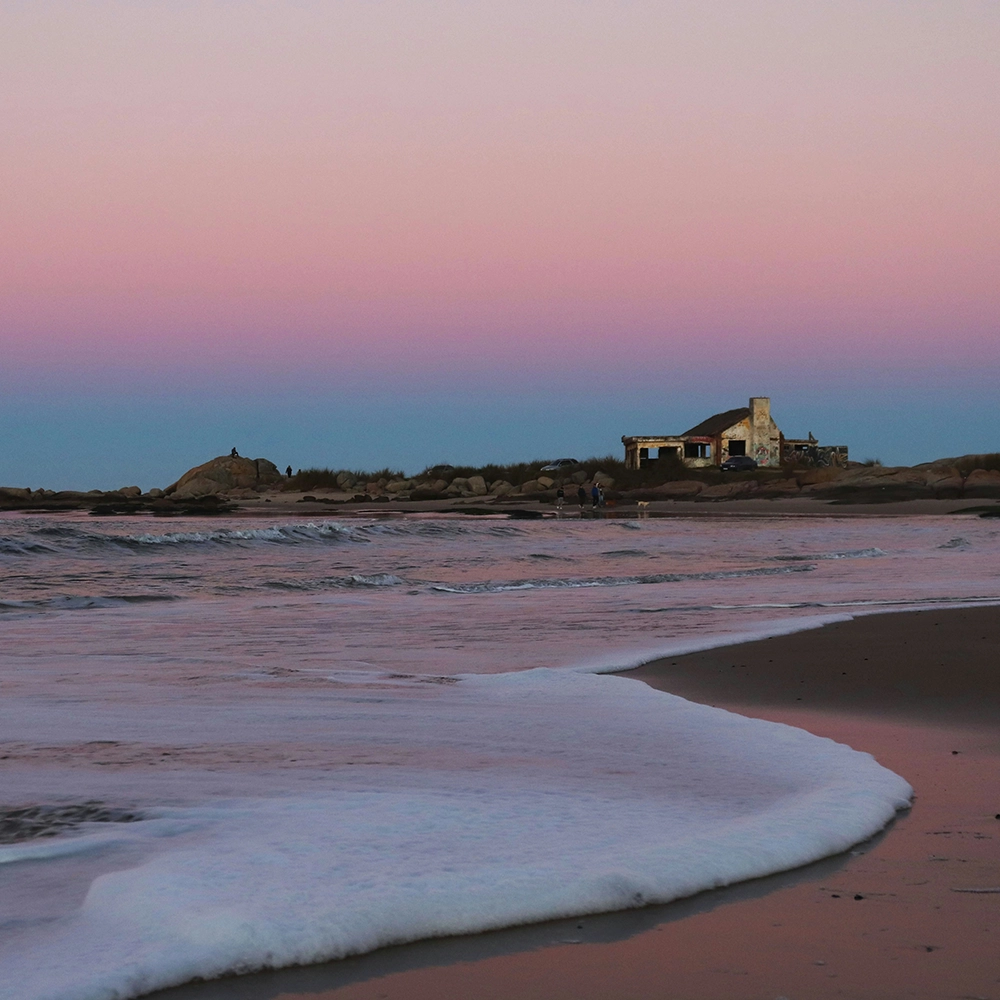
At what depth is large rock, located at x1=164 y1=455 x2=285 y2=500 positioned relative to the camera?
83.8 meters

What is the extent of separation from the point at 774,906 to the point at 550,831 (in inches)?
34.6

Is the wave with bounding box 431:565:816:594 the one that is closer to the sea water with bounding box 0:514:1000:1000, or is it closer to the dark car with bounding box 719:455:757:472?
the sea water with bounding box 0:514:1000:1000

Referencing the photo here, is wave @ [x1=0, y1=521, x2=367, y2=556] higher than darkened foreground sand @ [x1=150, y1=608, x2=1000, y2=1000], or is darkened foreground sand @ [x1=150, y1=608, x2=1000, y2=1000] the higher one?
wave @ [x1=0, y1=521, x2=367, y2=556]

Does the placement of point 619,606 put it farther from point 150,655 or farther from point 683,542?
point 683,542

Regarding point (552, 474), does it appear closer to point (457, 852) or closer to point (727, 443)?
point (727, 443)

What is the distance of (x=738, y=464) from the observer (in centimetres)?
7294

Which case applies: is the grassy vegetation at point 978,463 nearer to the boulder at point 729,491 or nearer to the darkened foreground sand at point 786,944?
the boulder at point 729,491

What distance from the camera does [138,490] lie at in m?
84.2

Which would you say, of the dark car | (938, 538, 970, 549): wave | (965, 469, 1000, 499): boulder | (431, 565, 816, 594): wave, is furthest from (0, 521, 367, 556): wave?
the dark car

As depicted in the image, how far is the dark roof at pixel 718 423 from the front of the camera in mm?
76744

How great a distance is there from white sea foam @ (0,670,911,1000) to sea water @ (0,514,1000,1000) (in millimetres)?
11

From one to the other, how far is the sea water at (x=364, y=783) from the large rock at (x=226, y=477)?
72.9m

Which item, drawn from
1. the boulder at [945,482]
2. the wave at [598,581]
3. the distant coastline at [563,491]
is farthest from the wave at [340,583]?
the boulder at [945,482]

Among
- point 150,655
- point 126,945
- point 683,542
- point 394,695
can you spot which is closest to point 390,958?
point 126,945
